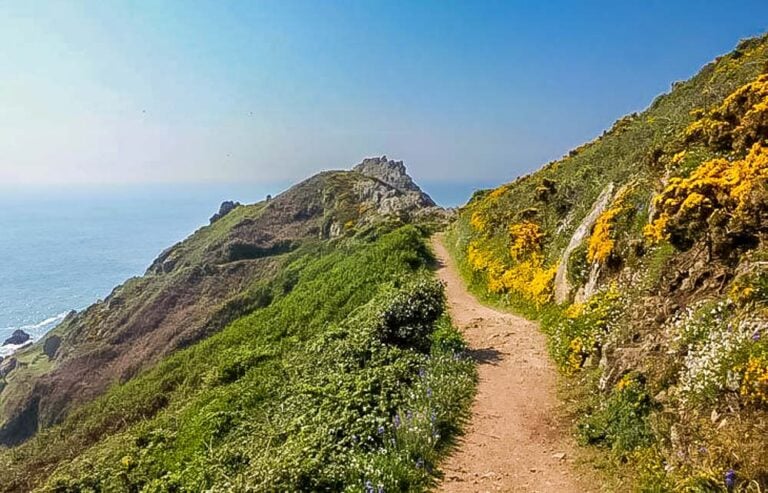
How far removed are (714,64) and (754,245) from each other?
3053 cm

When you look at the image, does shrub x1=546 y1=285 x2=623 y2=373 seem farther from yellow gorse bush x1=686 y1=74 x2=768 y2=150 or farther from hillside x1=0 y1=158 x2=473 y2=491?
yellow gorse bush x1=686 y1=74 x2=768 y2=150

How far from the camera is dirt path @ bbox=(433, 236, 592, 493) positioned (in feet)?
24.6

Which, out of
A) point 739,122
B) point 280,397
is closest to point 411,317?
point 280,397

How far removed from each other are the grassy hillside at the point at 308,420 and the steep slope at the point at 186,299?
19248mm

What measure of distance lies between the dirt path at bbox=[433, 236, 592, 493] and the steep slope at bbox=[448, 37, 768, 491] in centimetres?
64

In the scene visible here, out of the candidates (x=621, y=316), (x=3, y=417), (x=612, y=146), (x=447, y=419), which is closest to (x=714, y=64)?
(x=612, y=146)

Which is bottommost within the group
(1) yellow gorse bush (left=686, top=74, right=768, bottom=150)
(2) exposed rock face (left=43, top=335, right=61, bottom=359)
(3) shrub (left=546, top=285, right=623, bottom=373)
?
(2) exposed rock face (left=43, top=335, right=61, bottom=359)

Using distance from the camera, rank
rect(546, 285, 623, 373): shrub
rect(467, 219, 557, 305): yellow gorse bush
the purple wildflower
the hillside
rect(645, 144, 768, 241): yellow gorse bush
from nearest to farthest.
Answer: the purple wildflower → the hillside → rect(645, 144, 768, 241): yellow gorse bush → rect(546, 285, 623, 373): shrub → rect(467, 219, 557, 305): yellow gorse bush

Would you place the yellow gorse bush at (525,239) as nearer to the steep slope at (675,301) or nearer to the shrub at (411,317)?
the steep slope at (675,301)

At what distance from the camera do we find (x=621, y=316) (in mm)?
11172

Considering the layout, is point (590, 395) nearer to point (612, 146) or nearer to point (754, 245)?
point (754, 245)

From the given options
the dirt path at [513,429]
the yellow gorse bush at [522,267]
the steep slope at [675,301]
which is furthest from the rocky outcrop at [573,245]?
the dirt path at [513,429]

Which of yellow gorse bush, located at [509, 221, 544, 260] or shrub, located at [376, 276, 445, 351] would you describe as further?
yellow gorse bush, located at [509, 221, 544, 260]

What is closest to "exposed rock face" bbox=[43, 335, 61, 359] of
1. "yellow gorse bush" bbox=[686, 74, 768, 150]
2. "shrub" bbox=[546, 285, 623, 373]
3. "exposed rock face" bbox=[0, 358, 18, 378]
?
"exposed rock face" bbox=[0, 358, 18, 378]
